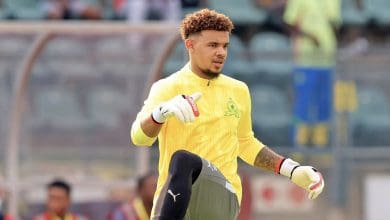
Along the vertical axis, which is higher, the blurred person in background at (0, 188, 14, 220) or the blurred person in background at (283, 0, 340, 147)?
the blurred person in background at (283, 0, 340, 147)

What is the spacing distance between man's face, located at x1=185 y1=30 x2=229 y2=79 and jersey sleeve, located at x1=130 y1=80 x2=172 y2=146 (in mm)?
204

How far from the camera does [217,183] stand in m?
6.18

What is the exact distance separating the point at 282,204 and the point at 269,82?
40.6 inches

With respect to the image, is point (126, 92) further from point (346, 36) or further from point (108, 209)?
point (346, 36)

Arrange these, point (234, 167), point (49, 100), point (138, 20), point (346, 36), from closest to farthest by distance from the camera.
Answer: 1. point (234, 167)
2. point (49, 100)
3. point (138, 20)
4. point (346, 36)

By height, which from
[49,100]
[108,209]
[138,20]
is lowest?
[108,209]

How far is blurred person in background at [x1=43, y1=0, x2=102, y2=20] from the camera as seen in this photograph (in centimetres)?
1370

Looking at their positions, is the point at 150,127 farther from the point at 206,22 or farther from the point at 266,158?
the point at 266,158

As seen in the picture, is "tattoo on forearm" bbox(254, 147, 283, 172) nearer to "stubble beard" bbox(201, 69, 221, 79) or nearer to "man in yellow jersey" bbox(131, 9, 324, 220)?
"man in yellow jersey" bbox(131, 9, 324, 220)

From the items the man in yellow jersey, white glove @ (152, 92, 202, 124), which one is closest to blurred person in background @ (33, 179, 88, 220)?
the man in yellow jersey

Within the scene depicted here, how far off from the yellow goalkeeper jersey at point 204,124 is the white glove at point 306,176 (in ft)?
1.03

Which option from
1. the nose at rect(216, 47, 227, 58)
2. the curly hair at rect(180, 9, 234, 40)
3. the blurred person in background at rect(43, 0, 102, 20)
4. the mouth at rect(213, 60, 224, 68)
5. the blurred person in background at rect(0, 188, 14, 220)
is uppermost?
the blurred person in background at rect(43, 0, 102, 20)

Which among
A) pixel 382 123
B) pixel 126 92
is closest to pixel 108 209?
pixel 126 92

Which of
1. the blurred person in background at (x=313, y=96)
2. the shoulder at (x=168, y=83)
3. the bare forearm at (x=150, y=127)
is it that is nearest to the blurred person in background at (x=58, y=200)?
the blurred person in background at (x=313, y=96)
